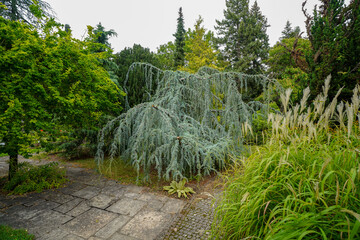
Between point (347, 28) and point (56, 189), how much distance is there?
27.3 feet

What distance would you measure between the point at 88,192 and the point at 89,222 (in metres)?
1.12

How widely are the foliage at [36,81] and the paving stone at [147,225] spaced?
2.28 m

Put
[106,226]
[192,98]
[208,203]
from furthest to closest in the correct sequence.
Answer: [192,98], [208,203], [106,226]

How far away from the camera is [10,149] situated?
332 cm

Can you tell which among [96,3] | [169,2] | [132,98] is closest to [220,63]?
[169,2]

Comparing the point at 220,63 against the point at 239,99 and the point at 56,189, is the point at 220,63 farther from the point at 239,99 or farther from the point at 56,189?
the point at 56,189

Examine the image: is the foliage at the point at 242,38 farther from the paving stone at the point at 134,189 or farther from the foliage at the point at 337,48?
the paving stone at the point at 134,189

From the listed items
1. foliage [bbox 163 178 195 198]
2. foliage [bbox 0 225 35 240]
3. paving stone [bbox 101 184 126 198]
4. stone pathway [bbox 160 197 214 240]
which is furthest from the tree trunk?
stone pathway [bbox 160 197 214 240]

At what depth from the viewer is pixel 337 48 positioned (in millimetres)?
4512

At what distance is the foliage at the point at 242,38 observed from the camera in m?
17.0

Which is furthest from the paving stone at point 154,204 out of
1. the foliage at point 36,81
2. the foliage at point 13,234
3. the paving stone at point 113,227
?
the foliage at point 36,81

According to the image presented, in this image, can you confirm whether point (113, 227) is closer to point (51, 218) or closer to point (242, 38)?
point (51, 218)

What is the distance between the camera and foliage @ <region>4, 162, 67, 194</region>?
350 centimetres

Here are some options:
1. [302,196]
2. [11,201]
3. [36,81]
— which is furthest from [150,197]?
[36,81]
